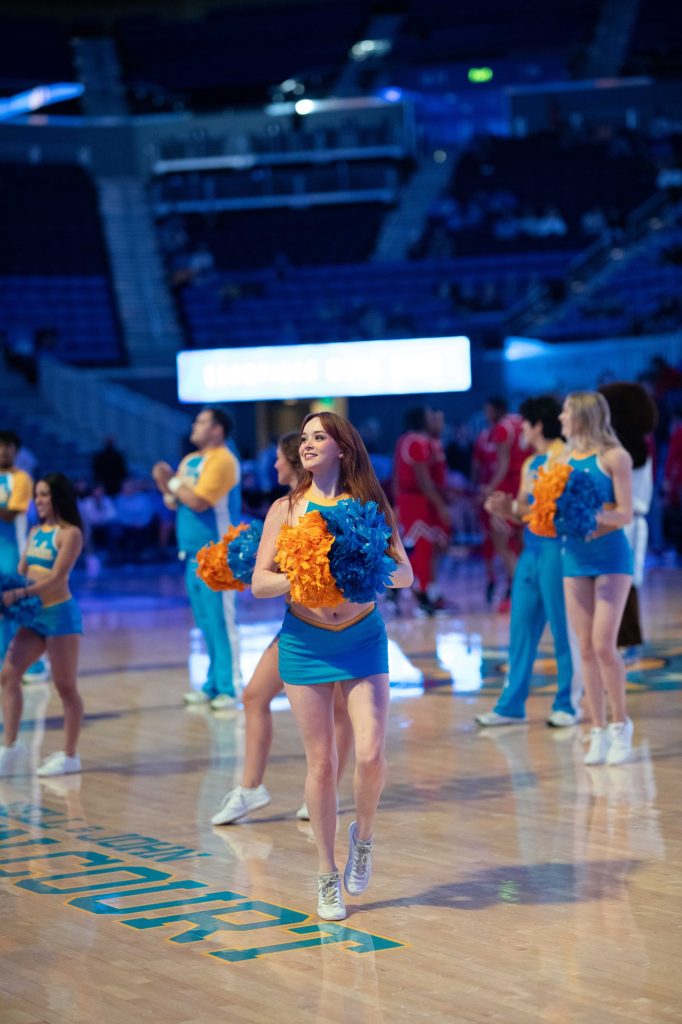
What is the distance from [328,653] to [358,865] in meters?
0.64

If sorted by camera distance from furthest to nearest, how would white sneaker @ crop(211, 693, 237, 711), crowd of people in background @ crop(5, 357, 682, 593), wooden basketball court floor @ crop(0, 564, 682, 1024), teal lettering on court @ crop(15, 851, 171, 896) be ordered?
crowd of people in background @ crop(5, 357, 682, 593) < white sneaker @ crop(211, 693, 237, 711) < teal lettering on court @ crop(15, 851, 171, 896) < wooden basketball court floor @ crop(0, 564, 682, 1024)

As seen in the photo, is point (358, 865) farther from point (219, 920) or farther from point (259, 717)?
point (259, 717)

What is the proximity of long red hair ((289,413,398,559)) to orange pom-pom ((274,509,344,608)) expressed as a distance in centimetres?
27

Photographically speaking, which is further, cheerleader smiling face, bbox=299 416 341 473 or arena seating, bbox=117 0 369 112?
arena seating, bbox=117 0 369 112

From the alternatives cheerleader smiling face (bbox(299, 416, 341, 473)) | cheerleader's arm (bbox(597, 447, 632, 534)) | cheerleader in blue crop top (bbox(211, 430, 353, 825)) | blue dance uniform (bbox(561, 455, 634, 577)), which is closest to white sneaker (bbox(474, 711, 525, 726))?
blue dance uniform (bbox(561, 455, 634, 577))

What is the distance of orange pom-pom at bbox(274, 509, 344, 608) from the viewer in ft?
13.4

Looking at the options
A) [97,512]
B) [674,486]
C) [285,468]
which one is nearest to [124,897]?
[285,468]

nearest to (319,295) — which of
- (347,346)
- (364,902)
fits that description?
(347,346)

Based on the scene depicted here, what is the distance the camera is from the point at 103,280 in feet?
96.7

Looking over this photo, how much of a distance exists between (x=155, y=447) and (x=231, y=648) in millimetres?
15065

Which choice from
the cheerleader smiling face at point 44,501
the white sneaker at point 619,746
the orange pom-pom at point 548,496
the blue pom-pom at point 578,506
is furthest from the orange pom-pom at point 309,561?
the cheerleader smiling face at point 44,501

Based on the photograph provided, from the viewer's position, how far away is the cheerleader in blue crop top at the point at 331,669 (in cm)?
435

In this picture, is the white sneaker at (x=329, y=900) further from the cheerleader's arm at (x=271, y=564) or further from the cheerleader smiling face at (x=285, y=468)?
the cheerleader smiling face at (x=285, y=468)

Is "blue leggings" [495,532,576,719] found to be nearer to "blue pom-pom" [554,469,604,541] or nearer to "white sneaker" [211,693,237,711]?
"blue pom-pom" [554,469,604,541]
